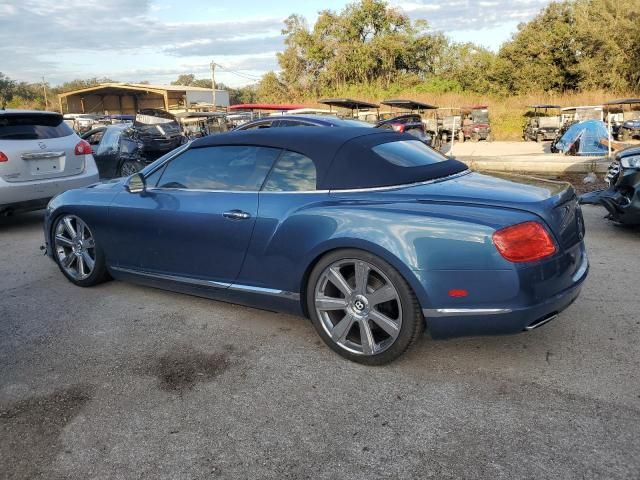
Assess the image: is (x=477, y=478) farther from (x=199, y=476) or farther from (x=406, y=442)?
(x=199, y=476)

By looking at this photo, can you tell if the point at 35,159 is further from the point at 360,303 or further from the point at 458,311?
the point at 458,311

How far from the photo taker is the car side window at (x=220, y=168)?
378 cm

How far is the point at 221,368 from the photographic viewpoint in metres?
3.30

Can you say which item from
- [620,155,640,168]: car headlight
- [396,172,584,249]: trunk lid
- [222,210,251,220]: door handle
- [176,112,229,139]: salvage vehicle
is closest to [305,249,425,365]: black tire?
[396,172,584,249]: trunk lid

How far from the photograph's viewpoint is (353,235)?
10.4ft

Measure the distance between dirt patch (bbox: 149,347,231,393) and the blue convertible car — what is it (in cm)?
49

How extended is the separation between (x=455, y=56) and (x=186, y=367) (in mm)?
53441

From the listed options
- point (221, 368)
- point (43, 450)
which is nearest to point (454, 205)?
point (221, 368)

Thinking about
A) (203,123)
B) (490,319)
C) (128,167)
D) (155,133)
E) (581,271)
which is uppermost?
(203,123)

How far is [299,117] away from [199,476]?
943cm

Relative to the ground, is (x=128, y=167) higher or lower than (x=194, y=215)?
lower

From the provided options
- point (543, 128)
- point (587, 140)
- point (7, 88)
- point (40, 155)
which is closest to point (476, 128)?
point (543, 128)

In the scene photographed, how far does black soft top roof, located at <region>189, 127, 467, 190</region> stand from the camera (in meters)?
3.45

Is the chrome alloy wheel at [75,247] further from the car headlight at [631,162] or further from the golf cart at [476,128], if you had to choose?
the golf cart at [476,128]
